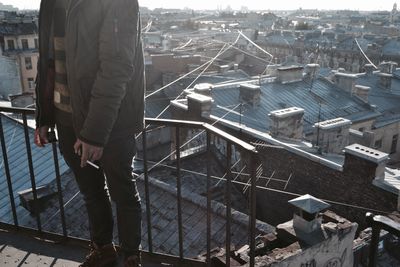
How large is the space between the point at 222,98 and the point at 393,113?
8654 millimetres

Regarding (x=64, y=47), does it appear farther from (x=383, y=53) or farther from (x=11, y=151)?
(x=383, y=53)

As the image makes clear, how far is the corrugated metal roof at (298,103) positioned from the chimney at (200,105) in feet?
3.03

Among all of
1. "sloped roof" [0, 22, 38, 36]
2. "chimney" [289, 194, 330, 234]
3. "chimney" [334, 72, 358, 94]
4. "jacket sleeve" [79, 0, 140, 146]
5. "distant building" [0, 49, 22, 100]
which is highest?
"jacket sleeve" [79, 0, 140, 146]

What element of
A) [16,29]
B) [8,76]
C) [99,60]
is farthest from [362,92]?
[16,29]

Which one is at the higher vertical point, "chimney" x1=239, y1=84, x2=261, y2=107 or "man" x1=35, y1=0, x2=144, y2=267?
"man" x1=35, y1=0, x2=144, y2=267

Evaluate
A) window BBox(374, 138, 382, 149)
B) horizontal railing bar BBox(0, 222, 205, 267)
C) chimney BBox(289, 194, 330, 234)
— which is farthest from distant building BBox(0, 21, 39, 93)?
horizontal railing bar BBox(0, 222, 205, 267)

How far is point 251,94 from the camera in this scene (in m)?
16.0

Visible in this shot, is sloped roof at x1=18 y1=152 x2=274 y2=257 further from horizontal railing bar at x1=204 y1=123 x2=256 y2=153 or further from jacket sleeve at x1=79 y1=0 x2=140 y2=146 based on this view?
jacket sleeve at x1=79 y1=0 x2=140 y2=146

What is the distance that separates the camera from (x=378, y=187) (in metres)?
9.72

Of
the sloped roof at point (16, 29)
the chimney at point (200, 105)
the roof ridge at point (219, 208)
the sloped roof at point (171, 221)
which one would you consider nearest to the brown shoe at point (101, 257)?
the sloped roof at point (171, 221)

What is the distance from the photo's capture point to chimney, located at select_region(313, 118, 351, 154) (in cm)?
1259

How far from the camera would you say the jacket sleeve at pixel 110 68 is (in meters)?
2.49

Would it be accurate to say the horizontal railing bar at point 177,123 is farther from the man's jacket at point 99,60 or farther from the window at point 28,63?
the window at point 28,63

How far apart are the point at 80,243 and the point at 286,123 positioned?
9.54m
